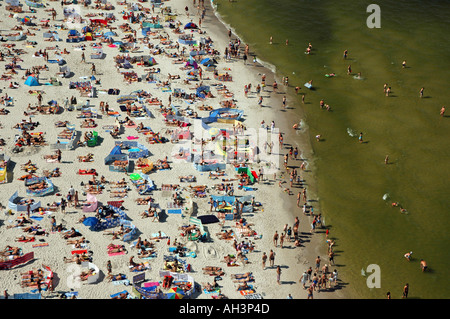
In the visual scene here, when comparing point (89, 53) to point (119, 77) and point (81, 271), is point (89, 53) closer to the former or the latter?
point (119, 77)

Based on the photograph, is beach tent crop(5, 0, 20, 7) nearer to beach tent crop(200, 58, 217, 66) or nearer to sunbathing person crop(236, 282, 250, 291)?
beach tent crop(200, 58, 217, 66)

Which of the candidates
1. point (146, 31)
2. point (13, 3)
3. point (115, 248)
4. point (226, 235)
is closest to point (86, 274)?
point (115, 248)

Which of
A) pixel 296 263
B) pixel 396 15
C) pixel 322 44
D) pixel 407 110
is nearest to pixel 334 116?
pixel 407 110

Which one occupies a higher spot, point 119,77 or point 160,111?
point 119,77

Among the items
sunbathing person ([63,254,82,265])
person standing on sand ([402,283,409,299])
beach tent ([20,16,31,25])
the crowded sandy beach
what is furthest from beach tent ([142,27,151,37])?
person standing on sand ([402,283,409,299])

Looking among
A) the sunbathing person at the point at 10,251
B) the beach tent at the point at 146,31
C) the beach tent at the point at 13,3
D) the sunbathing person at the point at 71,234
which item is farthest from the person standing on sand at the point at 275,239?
the beach tent at the point at 13,3
